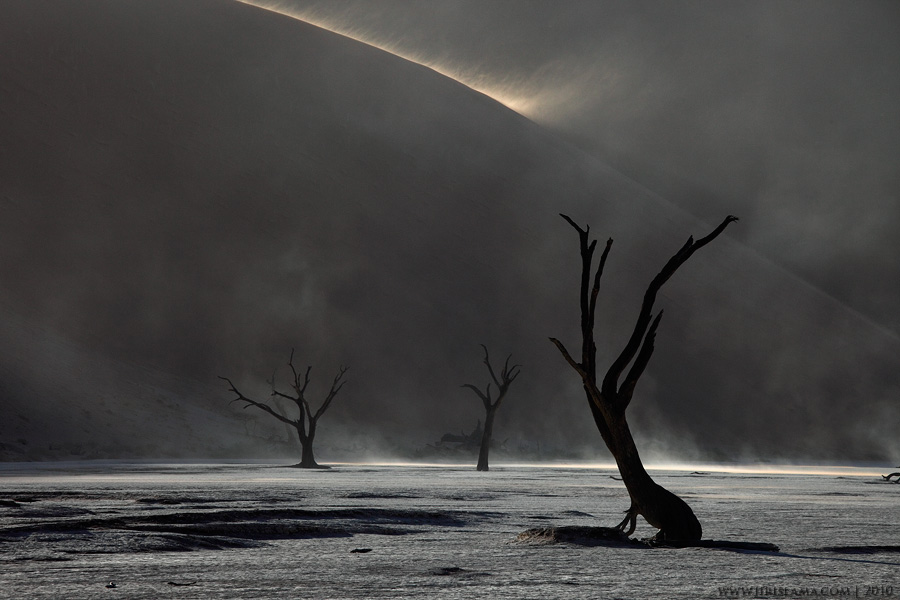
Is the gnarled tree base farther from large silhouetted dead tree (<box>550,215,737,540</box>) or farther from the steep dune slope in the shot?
the steep dune slope

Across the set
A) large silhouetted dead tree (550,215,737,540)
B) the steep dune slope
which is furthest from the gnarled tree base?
the steep dune slope

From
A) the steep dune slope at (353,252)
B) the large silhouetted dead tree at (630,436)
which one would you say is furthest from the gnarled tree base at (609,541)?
the steep dune slope at (353,252)

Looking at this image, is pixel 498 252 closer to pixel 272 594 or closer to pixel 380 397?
pixel 380 397

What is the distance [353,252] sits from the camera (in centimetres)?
8656

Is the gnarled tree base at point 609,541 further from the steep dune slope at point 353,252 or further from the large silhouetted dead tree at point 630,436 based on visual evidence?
the steep dune slope at point 353,252

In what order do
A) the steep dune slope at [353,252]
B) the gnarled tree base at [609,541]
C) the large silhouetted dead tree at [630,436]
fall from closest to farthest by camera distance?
the gnarled tree base at [609,541], the large silhouetted dead tree at [630,436], the steep dune slope at [353,252]

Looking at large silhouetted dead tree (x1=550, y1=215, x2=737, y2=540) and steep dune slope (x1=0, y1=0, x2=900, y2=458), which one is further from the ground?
steep dune slope (x1=0, y1=0, x2=900, y2=458)

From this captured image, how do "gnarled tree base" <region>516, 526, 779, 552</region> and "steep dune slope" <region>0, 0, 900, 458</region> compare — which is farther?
"steep dune slope" <region>0, 0, 900, 458</region>

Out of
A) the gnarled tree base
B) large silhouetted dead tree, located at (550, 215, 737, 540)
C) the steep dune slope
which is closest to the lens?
the gnarled tree base

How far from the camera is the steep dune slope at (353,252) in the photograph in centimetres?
7731

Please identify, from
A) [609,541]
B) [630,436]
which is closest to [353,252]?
[630,436]

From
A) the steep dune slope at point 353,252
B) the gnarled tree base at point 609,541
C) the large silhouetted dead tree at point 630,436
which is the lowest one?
the gnarled tree base at point 609,541

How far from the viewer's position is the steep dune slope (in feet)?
254

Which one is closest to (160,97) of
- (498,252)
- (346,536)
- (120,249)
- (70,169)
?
(70,169)
